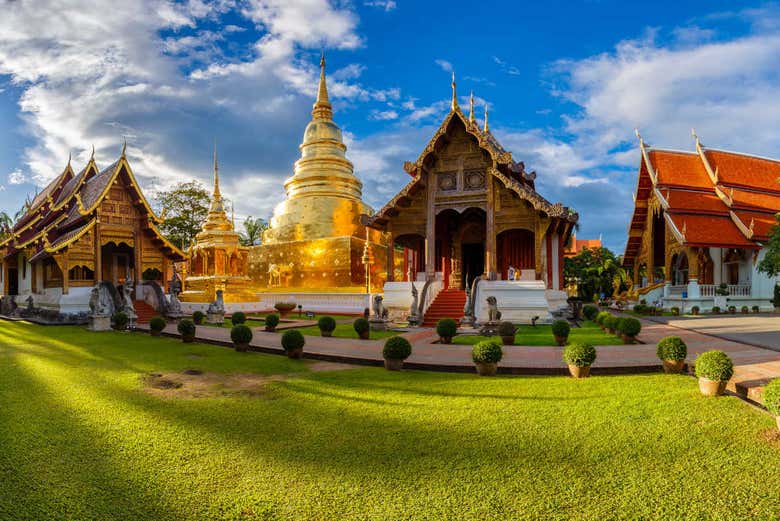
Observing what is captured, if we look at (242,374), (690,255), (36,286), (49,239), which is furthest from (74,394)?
(690,255)

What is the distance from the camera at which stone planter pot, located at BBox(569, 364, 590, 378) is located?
7047 mm

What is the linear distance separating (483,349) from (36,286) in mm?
21784

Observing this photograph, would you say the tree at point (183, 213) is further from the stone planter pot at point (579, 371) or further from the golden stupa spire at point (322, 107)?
the stone planter pot at point (579, 371)

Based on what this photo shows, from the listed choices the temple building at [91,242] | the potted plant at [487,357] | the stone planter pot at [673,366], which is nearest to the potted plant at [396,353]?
the potted plant at [487,357]

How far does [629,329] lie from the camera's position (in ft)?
34.9

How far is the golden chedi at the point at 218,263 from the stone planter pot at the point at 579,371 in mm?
20314

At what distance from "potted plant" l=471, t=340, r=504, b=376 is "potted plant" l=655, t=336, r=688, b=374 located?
8.25ft

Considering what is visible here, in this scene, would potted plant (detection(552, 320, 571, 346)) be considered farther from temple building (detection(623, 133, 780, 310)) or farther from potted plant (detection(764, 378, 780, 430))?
temple building (detection(623, 133, 780, 310))

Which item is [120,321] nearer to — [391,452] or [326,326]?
[326,326]

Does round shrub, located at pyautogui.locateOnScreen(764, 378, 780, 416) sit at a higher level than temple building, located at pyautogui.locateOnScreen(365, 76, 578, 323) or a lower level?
lower

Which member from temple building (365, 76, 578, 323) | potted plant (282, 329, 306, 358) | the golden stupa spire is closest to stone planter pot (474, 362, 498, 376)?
potted plant (282, 329, 306, 358)

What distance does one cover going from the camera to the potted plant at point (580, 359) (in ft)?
22.9

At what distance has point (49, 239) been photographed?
19391mm

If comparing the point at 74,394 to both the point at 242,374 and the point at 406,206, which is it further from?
the point at 406,206
